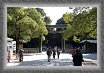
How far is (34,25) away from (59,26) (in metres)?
11.7

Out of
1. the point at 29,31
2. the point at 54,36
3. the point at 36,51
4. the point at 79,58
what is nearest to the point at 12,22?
the point at 29,31

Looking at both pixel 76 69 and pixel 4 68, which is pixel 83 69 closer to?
pixel 76 69

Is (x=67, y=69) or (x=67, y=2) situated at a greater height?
(x=67, y=2)

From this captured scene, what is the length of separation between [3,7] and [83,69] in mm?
3242

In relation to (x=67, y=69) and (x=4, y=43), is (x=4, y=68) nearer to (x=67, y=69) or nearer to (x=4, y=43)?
(x=4, y=43)

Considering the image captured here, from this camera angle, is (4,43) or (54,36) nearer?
(4,43)

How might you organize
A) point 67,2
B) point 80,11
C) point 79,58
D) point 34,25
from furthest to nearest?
point 34,25
point 80,11
point 79,58
point 67,2

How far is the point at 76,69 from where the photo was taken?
8758 mm

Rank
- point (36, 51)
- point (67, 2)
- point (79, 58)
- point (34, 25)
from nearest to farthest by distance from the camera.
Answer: point (67, 2)
point (79, 58)
point (34, 25)
point (36, 51)

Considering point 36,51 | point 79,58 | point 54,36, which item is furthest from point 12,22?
point 79,58

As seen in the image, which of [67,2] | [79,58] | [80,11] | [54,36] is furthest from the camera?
[54,36]

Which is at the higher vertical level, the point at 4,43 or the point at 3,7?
the point at 3,7

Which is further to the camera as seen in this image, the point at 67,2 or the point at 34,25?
the point at 34,25

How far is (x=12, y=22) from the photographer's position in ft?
91.0
